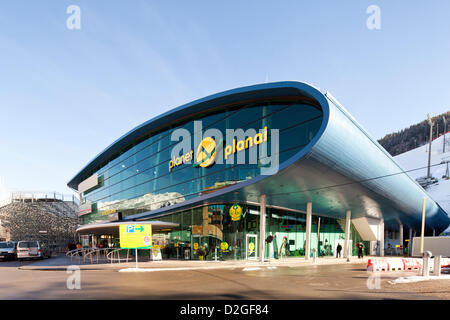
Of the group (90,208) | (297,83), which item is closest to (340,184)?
(297,83)

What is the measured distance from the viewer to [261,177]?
21.4 metres

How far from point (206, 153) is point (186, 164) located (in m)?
3.14

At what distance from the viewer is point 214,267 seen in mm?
21422

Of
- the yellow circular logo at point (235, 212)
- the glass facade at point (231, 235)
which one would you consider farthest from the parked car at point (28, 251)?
the yellow circular logo at point (235, 212)

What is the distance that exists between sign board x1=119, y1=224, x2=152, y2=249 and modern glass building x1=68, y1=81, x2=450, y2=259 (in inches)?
270

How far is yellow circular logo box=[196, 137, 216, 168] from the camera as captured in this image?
92.7 ft

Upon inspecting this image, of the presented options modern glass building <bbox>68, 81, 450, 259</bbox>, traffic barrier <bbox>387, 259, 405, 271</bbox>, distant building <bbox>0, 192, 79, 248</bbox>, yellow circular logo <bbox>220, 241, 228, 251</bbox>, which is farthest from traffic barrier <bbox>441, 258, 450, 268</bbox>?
distant building <bbox>0, 192, 79, 248</bbox>

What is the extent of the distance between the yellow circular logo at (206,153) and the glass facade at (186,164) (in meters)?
0.55

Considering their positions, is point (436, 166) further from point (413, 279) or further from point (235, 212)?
Result: point (413, 279)

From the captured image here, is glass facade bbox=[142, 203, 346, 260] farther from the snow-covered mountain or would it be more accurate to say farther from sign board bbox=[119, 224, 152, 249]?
the snow-covered mountain

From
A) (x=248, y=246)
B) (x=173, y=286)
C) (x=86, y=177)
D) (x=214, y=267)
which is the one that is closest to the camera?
(x=173, y=286)

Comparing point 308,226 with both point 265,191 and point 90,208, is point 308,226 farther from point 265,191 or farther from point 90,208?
point 90,208

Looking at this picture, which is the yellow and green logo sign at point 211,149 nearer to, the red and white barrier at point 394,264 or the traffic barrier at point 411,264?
the red and white barrier at point 394,264
